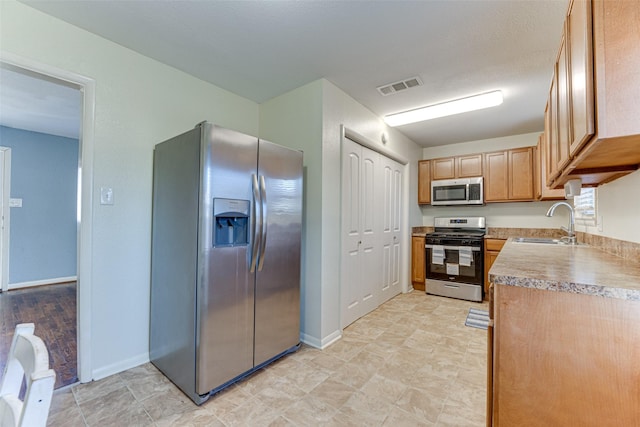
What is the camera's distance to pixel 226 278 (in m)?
1.86

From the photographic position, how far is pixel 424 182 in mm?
4707

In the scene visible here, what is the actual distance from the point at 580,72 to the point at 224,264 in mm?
2064

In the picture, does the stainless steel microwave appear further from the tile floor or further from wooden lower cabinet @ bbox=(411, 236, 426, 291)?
the tile floor

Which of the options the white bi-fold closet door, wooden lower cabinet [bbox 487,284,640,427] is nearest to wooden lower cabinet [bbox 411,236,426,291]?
the white bi-fold closet door

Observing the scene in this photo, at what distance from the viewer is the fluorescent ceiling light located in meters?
2.86

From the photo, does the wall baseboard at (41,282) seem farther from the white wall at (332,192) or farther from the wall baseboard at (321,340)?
the white wall at (332,192)

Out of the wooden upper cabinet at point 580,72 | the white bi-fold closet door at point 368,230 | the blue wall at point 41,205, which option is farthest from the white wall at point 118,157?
the blue wall at point 41,205

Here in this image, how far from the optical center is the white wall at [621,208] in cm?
152

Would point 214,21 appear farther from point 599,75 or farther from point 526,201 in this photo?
point 526,201

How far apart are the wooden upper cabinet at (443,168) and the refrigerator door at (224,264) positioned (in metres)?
3.54

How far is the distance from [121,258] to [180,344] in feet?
2.66

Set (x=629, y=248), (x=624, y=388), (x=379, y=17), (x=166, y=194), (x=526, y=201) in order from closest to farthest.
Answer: (x=624, y=388)
(x=629, y=248)
(x=379, y=17)
(x=166, y=194)
(x=526, y=201)

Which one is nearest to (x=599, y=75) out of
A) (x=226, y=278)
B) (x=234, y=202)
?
(x=234, y=202)

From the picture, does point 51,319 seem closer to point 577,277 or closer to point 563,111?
point 577,277
